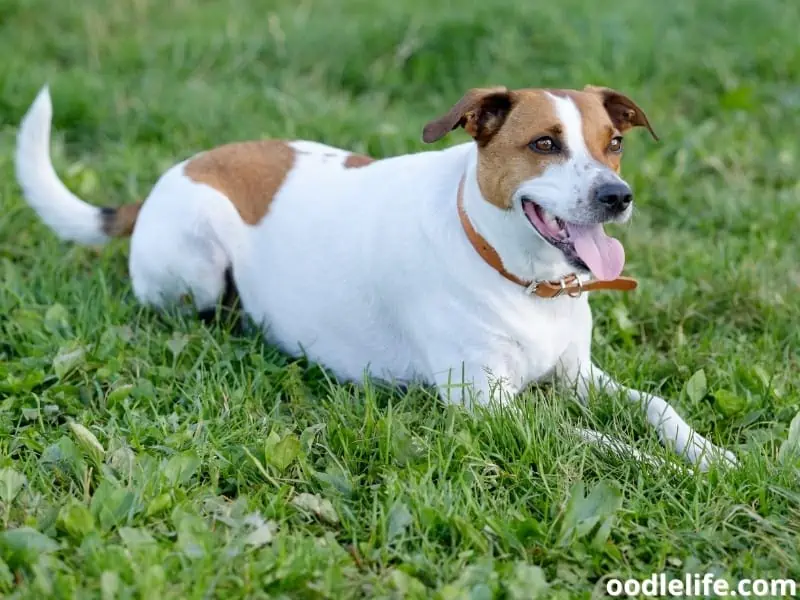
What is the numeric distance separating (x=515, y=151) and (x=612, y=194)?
13.9 inches

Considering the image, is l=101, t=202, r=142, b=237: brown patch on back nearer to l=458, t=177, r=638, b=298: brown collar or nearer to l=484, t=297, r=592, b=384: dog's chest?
l=458, t=177, r=638, b=298: brown collar

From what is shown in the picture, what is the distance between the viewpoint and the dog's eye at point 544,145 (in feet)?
11.1

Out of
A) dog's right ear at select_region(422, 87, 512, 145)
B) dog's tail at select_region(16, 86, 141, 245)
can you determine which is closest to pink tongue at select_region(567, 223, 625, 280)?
dog's right ear at select_region(422, 87, 512, 145)

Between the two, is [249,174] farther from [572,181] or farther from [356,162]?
[572,181]

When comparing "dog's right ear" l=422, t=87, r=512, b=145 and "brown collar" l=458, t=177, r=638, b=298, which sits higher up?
"dog's right ear" l=422, t=87, r=512, b=145

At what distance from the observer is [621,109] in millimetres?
3789

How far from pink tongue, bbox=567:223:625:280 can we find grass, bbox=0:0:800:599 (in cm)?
47

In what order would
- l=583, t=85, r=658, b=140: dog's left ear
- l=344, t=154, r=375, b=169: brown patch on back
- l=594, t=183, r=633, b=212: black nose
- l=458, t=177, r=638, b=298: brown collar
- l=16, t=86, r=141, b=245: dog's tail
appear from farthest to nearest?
l=16, t=86, r=141, b=245: dog's tail
l=344, t=154, r=375, b=169: brown patch on back
l=583, t=85, r=658, b=140: dog's left ear
l=458, t=177, r=638, b=298: brown collar
l=594, t=183, r=633, b=212: black nose

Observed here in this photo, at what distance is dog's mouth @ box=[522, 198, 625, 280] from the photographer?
11.0 ft

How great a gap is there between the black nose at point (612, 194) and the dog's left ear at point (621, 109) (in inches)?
21.1

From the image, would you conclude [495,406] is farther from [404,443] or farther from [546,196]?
[546,196]

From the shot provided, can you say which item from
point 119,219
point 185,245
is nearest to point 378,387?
point 185,245

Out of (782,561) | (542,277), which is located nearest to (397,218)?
(542,277)

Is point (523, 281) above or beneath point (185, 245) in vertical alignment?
above
